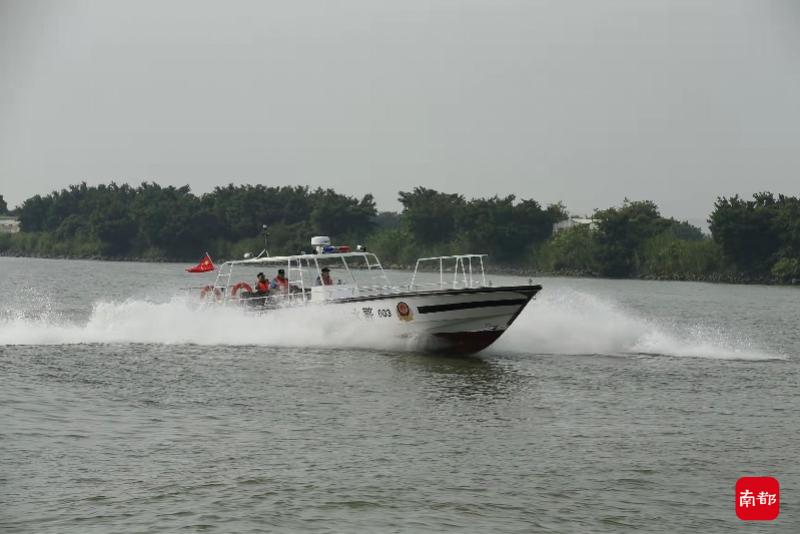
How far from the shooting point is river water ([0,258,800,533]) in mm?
14617

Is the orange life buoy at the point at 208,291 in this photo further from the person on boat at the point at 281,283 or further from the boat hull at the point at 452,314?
the boat hull at the point at 452,314

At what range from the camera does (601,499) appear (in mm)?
15242

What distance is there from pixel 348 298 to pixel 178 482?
49.4 ft

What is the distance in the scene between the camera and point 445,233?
13562 cm

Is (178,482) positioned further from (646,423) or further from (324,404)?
(646,423)

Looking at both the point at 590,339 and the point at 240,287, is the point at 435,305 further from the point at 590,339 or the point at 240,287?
the point at 240,287

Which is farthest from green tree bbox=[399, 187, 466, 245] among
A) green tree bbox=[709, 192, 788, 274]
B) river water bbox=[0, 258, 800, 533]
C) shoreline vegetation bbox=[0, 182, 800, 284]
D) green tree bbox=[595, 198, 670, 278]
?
river water bbox=[0, 258, 800, 533]

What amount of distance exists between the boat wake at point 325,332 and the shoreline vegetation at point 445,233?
74104 millimetres

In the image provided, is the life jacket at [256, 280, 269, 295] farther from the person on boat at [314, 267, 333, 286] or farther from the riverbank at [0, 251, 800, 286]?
the riverbank at [0, 251, 800, 286]

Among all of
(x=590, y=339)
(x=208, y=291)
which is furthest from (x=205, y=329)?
(x=590, y=339)

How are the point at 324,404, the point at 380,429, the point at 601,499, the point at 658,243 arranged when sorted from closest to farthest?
the point at 601,499, the point at 380,429, the point at 324,404, the point at 658,243

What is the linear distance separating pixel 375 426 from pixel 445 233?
116m

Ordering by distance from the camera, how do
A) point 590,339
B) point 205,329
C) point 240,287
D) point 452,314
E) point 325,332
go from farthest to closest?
point 240,287 < point 205,329 < point 590,339 < point 325,332 < point 452,314

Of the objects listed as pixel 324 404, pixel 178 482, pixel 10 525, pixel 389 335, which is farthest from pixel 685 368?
pixel 10 525
